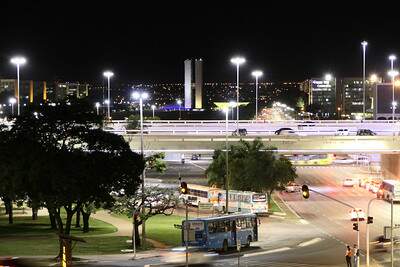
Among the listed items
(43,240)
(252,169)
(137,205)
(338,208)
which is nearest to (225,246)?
(137,205)

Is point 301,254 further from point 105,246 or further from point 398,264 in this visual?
point 105,246

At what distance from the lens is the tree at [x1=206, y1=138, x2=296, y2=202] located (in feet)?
258

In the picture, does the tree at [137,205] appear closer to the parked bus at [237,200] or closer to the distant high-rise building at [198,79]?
the parked bus at [237,200]

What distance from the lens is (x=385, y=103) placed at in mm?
175375

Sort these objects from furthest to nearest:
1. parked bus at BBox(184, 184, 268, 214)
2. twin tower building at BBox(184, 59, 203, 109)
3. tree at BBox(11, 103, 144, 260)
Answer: twin tower building at BBox(184, 59, 203, 109)
parked bus at BBox(184, 184, 268, 214)
tree at BBox(11, 103, 144, 260)

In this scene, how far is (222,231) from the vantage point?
51969 millimetres

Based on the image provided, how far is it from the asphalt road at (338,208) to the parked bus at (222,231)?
6.92 meters

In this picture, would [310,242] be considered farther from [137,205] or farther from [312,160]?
[312,160]

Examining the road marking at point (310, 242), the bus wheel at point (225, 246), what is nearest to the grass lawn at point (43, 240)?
the bus wheel at point (225, 246)

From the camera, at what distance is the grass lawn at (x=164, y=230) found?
184ft

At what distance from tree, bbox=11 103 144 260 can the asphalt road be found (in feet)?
53.7

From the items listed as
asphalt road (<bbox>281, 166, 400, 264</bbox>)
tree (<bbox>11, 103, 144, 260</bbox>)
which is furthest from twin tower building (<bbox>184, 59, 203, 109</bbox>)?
tree (<bbox>11, 103, 144, 260</bbox>)

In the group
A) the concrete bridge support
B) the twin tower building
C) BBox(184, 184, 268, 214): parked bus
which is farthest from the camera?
the twin tower building

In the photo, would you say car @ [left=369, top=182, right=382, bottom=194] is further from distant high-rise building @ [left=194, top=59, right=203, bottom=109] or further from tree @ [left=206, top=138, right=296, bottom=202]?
distant high-rise building @ [left=194, top=59, right=203, bottom=109]
